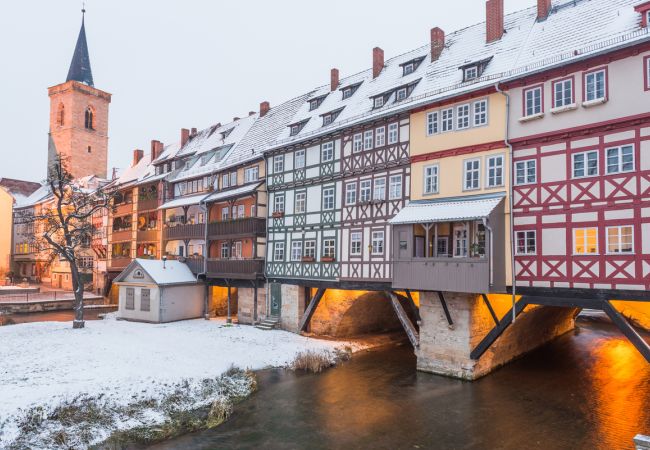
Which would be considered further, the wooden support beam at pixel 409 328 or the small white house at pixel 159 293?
the small white house at pixel 159 293

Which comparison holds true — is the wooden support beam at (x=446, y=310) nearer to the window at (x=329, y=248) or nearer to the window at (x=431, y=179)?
the window at (x=431, y=179)

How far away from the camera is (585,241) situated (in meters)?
15.4

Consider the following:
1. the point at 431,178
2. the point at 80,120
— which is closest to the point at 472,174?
the point at 431,178

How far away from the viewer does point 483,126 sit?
18031mm

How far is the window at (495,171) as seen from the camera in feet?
57.5

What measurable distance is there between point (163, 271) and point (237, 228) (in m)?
6.14

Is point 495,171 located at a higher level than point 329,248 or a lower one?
higher

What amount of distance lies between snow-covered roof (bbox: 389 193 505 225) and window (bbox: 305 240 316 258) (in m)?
6.38

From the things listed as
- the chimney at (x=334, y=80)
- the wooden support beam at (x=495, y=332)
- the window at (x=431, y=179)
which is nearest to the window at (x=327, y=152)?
the window at (x=431, y=179)

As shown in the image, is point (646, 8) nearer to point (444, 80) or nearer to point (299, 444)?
point (444, 80)

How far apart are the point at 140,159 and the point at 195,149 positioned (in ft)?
43.0

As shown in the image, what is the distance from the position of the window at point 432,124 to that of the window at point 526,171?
151 inches

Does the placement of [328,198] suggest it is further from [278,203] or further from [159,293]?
[159,293]

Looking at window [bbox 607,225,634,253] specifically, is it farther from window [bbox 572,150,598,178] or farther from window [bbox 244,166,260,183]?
window [bbox 244,166,260,183]
